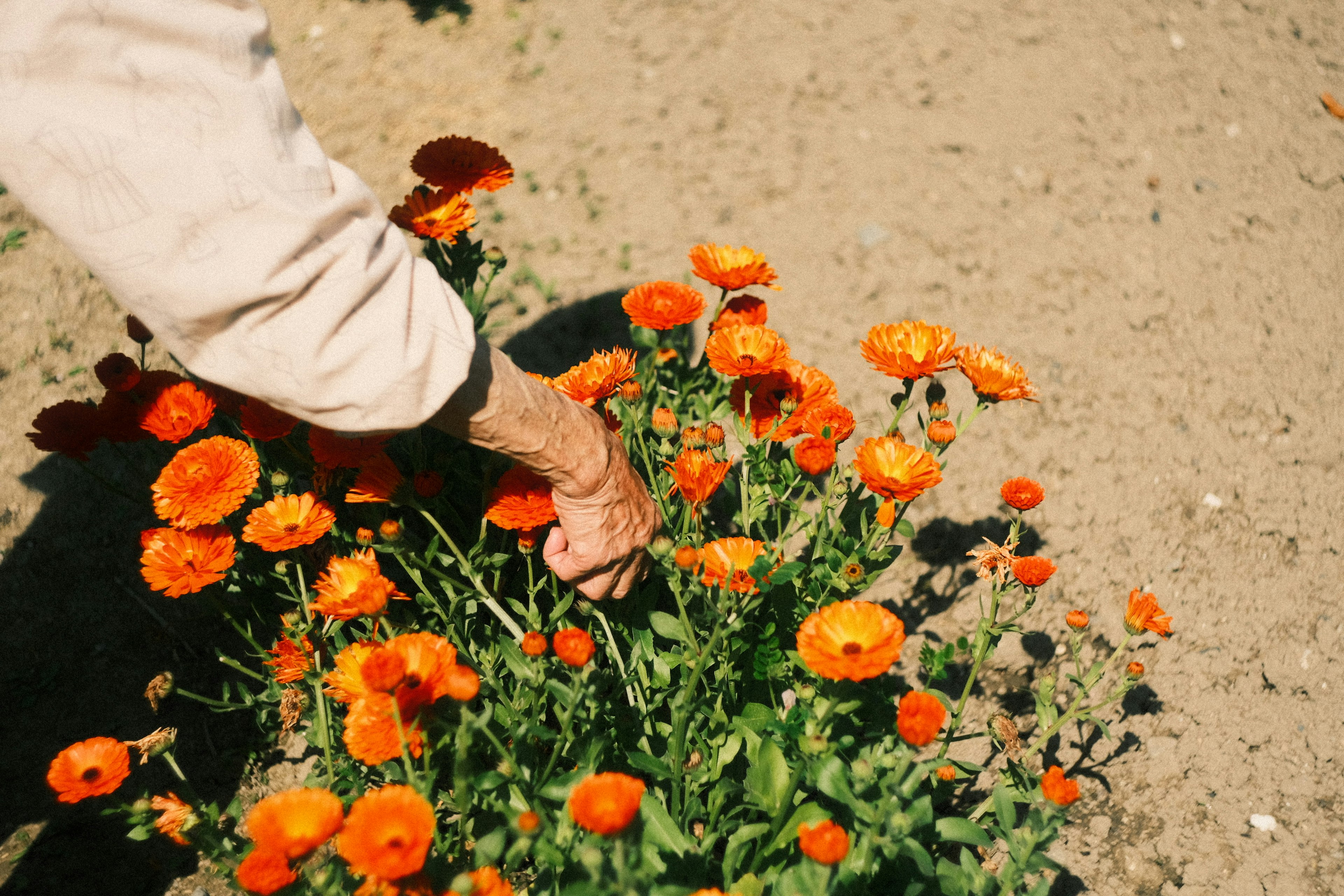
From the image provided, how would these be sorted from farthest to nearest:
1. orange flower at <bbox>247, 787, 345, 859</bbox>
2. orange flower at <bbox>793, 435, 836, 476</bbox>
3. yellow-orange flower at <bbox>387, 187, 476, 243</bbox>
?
yellow-orange flower at <bbox>387, 187, 476, 243</bbox>, orange flower at <bbox>793, 435, 836, 476</bbox>, orange flower at <bbox>247, 787, 345, 859</bbox>

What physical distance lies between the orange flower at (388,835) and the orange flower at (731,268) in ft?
3.74

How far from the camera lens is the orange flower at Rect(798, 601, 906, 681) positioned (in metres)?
1.14

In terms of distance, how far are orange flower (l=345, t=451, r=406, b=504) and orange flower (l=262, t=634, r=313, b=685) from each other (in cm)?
31

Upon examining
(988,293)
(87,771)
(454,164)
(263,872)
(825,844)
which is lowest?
(988,293)

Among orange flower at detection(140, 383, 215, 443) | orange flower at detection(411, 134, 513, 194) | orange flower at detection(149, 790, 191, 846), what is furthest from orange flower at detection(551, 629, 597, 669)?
orange flower at detection(411, 134, 513, 194)

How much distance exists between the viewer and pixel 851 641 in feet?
4.06

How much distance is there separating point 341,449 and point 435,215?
61 centimetres

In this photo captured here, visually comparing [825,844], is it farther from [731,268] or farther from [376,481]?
[731,268]

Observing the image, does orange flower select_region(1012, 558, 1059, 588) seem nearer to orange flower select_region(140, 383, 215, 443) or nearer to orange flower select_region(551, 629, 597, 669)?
orange flower select_region(551, 629, 597, 669)

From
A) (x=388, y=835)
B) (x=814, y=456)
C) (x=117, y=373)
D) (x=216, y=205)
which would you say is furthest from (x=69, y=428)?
(x=814, y=456)

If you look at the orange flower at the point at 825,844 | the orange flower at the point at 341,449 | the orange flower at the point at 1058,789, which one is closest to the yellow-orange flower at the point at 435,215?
the orange flower at the point at 341,449

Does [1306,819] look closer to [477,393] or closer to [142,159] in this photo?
[477,393]

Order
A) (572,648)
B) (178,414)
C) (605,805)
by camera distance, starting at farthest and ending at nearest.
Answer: (178,414) < (572,648) < (605,805)

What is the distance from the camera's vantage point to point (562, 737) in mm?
1406
